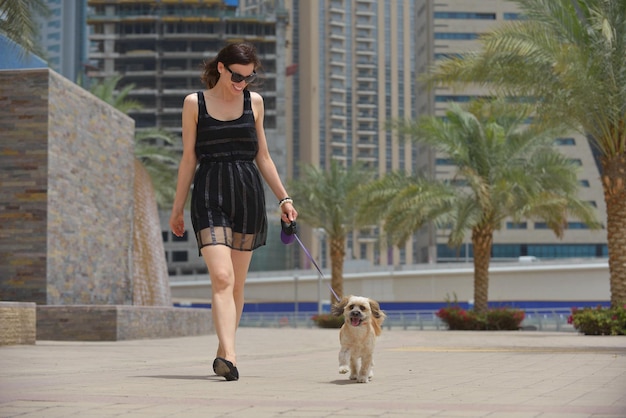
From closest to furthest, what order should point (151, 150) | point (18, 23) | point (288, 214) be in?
point (288, 214) < point (18, 23) < point (151, 150)

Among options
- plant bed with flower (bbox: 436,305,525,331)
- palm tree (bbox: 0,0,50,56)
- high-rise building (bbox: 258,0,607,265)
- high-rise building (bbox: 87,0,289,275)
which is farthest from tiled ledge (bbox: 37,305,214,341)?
high-rise building (bbox: 258,0,607,265)

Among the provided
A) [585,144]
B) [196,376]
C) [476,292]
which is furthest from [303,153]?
[196,376]

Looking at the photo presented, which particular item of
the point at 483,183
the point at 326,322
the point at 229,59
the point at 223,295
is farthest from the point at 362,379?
the point at 326,322

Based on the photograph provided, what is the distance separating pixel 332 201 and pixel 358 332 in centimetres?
4087

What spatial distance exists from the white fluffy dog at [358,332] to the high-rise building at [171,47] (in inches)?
4657

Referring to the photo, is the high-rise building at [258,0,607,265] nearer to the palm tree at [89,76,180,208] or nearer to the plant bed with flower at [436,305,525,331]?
the palm tree at [89,76,180,208]

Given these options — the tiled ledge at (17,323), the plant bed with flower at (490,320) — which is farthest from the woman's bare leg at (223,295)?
the plant bed with flower at (490,320)

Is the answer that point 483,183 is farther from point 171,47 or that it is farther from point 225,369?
point 171,47

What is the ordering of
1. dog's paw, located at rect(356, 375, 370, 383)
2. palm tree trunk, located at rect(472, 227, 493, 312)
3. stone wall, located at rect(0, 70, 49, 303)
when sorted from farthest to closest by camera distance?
palm tree trunk, located at rect(472, 227, 493, 312)
stone wall, located at rect(0, 70, 49, 303)
dog's paw, located at rect(356, 375, 370, 383)

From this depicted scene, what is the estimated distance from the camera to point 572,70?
19.8 meters

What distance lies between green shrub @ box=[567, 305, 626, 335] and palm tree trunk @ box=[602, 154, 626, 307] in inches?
30.3

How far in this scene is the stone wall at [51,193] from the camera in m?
18.8

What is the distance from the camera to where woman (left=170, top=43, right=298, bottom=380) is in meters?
7.56

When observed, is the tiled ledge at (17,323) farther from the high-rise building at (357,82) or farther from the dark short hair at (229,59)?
the high-rise building at (357,82)
